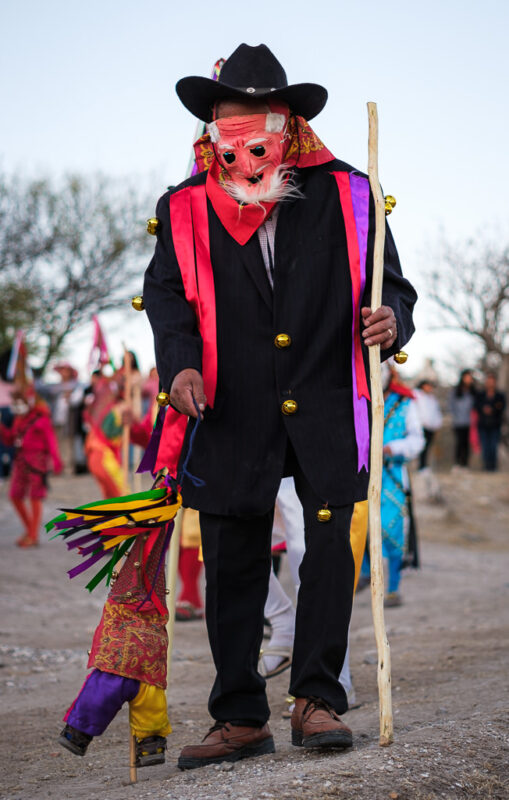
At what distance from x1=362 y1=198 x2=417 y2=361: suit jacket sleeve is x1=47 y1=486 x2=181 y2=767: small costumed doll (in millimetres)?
931

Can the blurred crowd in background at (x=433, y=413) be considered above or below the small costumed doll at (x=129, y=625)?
above

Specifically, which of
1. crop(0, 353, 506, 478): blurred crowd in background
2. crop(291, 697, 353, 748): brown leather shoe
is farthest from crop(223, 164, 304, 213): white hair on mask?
crop(0, 353, 506, 478): blurred crowd in background

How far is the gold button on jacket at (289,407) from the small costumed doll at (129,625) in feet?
1.50

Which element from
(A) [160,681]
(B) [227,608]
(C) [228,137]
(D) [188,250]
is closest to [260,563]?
(B) [227,608]

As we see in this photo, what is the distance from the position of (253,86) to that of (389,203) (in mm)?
625

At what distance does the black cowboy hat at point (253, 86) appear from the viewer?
3172 mm

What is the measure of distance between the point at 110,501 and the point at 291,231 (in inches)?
43.1

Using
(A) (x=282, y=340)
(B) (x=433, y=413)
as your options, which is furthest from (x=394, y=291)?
(B) (x=433, y=413)

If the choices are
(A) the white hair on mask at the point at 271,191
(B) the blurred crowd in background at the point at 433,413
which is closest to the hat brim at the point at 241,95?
(A) the white hair on mask at the point at 271,191

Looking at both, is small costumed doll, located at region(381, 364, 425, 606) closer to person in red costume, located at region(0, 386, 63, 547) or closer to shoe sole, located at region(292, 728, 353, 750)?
shoe sole, located at region(292, 728, 353, 750)

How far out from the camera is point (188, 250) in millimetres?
3178

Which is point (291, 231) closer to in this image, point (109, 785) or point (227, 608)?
point (227, 608)

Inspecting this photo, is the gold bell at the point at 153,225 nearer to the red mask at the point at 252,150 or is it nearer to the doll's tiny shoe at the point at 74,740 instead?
the red mask at the point at 252,150

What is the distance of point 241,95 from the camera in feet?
10.5
